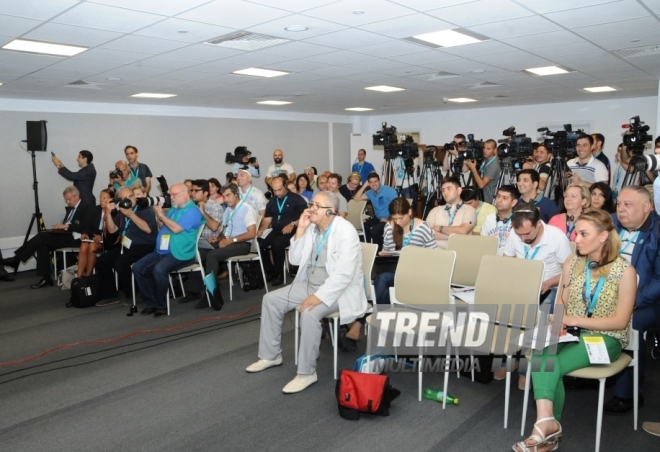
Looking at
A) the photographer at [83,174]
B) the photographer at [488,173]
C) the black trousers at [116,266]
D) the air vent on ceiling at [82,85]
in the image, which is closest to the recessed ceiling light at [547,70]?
the photographer at [488,173]

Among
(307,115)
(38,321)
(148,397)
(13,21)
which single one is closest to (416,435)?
(148,397)

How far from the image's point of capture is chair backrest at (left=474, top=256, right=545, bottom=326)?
3238 millimetres

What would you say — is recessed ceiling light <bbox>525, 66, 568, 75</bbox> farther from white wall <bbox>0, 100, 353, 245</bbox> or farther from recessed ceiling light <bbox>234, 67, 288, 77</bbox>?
white wall <bbox>0, 100, 353, 245</bbox>

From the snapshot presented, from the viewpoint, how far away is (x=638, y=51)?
549 centimetres

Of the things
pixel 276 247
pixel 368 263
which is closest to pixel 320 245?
pixel 368 263

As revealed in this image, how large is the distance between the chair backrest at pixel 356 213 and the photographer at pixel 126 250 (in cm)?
277

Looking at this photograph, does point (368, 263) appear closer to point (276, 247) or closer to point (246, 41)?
point (246, 41)

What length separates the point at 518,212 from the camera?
12.0 feet

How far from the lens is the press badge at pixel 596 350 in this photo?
2.64 metres

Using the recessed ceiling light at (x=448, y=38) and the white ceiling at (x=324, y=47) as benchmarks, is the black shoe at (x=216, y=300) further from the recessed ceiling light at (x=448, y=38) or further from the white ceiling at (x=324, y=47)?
the recessed ceiling light at (x=448, y=38)

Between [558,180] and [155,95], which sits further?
[155,95]

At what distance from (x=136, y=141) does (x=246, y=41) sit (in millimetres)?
5736

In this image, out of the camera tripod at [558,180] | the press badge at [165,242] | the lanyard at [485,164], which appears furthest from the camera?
the lanyard at [485,164]

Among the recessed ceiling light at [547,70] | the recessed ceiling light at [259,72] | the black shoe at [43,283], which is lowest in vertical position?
the black shoe at [43,283]
